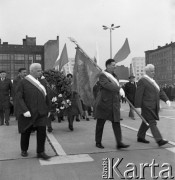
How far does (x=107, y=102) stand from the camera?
6613 millimetres

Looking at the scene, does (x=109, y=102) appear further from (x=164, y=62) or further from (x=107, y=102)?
(x=164, y=62)

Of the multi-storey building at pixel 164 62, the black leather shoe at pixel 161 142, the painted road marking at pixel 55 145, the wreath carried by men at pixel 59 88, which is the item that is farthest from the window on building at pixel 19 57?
the black leather shoe at pixel 161 142

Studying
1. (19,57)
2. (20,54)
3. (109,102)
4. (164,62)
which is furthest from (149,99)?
(19,57)

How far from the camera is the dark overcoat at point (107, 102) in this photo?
6.52 metres

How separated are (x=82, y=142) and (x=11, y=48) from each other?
3893 inches

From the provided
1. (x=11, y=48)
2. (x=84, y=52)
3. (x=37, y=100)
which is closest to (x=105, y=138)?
(x=84, y=52)

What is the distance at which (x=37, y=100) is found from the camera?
587 cm

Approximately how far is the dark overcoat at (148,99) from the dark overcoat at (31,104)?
2000 mm

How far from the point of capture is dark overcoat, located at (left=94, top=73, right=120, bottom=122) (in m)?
6.52

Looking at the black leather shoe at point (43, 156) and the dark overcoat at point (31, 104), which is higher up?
the dark overcoat at point (31, 104)

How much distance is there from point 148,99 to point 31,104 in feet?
7.69

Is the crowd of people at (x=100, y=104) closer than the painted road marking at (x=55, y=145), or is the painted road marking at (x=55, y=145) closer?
the crowd of people at (x=100, y=104)

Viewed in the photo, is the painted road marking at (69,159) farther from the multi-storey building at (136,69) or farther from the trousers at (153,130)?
the multi-storey building at (136,69)

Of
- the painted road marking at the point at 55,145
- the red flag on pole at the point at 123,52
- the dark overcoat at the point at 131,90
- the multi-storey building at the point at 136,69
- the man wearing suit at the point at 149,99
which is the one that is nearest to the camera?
the painted road marking at the point at 55,145
